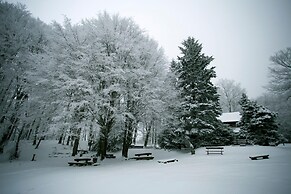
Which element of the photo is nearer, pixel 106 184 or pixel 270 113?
pixel 106 184

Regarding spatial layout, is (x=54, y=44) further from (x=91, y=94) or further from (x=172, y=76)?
(x=172, y=76)

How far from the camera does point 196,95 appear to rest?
73.0ft

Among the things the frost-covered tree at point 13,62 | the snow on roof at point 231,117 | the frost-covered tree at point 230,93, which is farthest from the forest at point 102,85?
the frost-covered tree at point 230,93

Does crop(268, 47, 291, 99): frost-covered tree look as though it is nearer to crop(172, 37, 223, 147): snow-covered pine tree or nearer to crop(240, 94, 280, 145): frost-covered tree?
crop(240, 94, 280, 145): frost-covered tree

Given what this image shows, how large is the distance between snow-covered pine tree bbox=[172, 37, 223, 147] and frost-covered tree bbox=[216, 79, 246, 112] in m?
32.7

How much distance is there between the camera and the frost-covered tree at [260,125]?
2475 centimetres

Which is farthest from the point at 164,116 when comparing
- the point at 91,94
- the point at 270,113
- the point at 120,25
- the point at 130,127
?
the point at 270,113

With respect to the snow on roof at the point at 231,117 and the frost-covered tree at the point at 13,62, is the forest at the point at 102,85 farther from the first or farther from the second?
the snow on roof at the point at 231,117

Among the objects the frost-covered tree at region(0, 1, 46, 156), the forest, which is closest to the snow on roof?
the forest

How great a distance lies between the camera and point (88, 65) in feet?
45.6

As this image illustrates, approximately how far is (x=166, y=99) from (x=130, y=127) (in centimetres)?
570

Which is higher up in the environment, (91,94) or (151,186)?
(91,94)

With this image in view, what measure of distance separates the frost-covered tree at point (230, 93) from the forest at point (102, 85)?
29.7m

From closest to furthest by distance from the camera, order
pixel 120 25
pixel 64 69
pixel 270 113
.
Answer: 1. pixel 64 69
2. pixel 120 25
3. pixel 270 113
